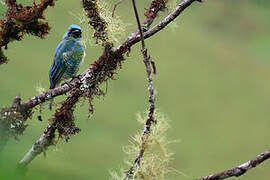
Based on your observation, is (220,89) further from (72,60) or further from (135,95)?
(72,60)

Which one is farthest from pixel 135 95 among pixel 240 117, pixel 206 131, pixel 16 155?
pixel 16 155

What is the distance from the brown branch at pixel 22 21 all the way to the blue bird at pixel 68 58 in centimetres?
63

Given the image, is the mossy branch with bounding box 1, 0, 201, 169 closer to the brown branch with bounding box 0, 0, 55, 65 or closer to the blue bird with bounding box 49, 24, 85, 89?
the brown branch with bounding box 0, 0, 55, 65

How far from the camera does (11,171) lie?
0.34m

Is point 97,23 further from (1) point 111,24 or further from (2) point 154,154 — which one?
(2) point 154,154

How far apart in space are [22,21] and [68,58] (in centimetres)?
71

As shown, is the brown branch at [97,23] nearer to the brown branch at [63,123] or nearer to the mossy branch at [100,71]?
the mossy branch at [100,71]

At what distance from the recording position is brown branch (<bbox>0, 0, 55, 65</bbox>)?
94 cm

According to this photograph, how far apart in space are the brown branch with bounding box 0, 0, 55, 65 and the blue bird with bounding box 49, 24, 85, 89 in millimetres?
635

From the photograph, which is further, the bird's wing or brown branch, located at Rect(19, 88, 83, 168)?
the bird's wing

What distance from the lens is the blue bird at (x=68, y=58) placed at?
1.65 meters

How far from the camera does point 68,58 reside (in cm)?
166

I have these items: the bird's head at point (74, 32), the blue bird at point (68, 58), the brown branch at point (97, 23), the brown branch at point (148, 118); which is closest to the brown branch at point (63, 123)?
the brown branch at point (97, 23)

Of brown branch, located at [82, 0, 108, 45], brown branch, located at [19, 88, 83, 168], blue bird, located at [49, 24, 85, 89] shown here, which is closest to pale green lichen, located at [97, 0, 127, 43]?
brown branch, located at [82, 0, 108, 45]
